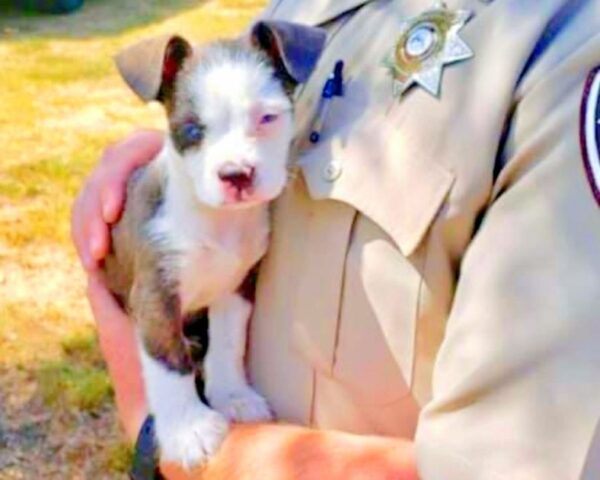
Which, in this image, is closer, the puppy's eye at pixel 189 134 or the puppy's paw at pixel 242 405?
the puppy's eye at pixel 189 134

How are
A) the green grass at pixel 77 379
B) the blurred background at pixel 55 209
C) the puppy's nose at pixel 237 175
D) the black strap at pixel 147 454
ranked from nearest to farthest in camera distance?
the puppy's nose at pixel 237 175 → the black strap at pixel 147 454 → the blurred background at pixel 55 209 → the green grass at pixel 77 379

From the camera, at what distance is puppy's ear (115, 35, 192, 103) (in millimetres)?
1580

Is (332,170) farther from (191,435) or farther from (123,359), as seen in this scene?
(123,359)

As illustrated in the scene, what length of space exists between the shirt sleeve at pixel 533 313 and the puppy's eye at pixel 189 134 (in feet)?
1.29

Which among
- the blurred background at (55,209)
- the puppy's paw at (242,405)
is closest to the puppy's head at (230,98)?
the puppy's paw at (242,405)

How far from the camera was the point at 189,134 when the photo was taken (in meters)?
1.53

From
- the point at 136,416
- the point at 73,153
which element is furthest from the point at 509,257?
the point at 73,153

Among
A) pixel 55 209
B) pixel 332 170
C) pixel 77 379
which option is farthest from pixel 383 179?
pixel 55 209

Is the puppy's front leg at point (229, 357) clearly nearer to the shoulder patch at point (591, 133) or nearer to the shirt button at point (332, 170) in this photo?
the shirt button at point (332, 170)

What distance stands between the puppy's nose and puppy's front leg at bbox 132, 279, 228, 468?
277 mm

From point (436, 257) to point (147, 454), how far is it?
59 cm

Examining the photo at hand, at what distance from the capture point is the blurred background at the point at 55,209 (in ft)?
9.49

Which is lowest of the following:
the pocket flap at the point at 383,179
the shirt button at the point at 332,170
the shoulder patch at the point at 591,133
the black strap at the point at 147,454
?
the black strap at the point at 147,454

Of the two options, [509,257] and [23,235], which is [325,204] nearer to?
[509,257]
